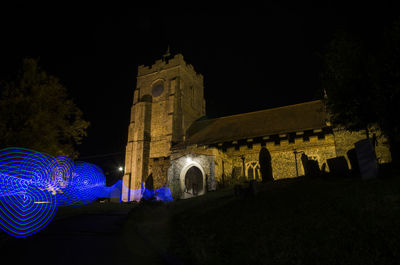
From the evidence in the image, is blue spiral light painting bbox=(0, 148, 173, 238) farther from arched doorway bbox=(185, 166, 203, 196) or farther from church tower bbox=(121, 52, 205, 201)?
church tower bbox=(121, 52, 205, 201)

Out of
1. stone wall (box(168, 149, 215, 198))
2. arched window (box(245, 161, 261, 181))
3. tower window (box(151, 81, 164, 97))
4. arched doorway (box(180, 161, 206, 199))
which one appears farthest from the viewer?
tower window (box(151, 81, 164, 97))

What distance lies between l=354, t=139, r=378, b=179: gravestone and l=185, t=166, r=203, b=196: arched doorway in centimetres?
1266

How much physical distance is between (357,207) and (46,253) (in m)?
7.05

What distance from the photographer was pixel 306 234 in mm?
4672

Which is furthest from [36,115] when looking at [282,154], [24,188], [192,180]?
[282,154]

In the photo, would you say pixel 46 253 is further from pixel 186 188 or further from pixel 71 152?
pixel 186 188

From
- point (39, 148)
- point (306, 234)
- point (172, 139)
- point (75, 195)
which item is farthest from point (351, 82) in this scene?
point (75, 195)

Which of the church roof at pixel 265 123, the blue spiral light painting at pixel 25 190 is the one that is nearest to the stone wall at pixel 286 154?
the church roof at pixel 265 123

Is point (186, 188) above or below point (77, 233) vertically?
above

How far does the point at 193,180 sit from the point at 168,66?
17769 millimetres

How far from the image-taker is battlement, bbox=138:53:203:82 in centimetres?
3170

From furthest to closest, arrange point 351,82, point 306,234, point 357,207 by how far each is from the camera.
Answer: point 351,82 → point 357,207 → point 306,234

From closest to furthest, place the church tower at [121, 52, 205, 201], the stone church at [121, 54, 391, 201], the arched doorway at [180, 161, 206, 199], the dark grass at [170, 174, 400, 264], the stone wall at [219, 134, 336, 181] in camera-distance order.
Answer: the dark grass at [170, 174, 400, 264] → the stone wall at [219, 134, 336, 181] → the stone church at [121, 54, 391, 201] → the arched doorway at [180, 161, 206, 199] → the church tower at [121, 52, 205, 201]

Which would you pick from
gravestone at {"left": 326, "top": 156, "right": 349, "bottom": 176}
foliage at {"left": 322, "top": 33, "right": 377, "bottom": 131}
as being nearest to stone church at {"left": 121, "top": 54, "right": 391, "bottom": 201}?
gravestone at {"left": 326, "top": 156, "right": 349, "bottom": 176}
